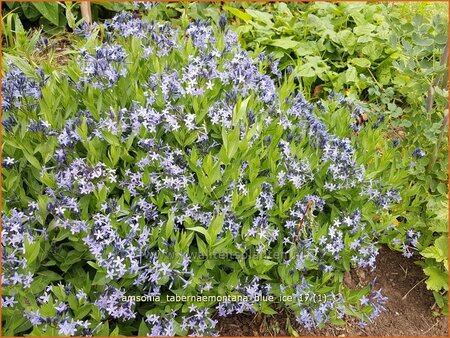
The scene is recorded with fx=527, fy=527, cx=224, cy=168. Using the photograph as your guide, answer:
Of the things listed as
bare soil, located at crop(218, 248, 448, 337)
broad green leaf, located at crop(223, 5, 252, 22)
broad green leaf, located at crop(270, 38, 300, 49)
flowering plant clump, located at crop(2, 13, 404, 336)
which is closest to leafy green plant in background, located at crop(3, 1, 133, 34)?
broad green leaf, located at crop(223, 5, 252, 22)

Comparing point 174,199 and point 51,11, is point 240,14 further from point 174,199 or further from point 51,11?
point 174,199

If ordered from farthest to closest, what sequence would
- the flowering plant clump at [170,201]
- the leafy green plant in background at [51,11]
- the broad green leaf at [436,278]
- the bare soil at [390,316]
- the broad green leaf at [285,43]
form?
the leafy green plant in background at [51,11]
the broad green leaf at [285,43]
the broad green leaf at [436,278]
the bare soil at [390,316]
the flowering plant clump at [170,201]

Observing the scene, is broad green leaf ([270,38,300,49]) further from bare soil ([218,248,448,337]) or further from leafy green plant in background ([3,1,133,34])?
bare soil ([218,248,448,337])

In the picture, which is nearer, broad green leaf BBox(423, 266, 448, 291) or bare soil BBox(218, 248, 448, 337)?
bare soil BBox(218, 248, 448, 337)

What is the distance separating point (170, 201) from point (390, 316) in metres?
1.41

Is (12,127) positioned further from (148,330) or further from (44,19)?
(44,19)

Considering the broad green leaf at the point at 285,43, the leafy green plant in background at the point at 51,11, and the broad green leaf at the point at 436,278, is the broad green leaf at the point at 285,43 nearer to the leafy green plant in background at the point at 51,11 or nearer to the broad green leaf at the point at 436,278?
the leafy green plant in background at the point at 51,11

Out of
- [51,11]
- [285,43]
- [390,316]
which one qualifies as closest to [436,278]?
[390,316]

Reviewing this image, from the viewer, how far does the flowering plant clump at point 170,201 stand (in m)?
2.18

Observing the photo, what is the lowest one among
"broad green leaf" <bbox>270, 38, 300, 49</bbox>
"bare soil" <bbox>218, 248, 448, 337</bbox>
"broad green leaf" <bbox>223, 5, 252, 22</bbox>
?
"bare soil" <bbox>218, 248, 448, 337</bbox>

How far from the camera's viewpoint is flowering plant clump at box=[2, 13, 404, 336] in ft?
7.14

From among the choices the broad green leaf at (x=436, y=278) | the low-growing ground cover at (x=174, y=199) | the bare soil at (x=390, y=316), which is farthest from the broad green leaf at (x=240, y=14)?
the broad green leaf at (x=436, y=278)

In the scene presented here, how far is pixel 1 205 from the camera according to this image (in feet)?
7.45

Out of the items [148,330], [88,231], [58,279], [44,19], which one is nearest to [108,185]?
[88,231]
